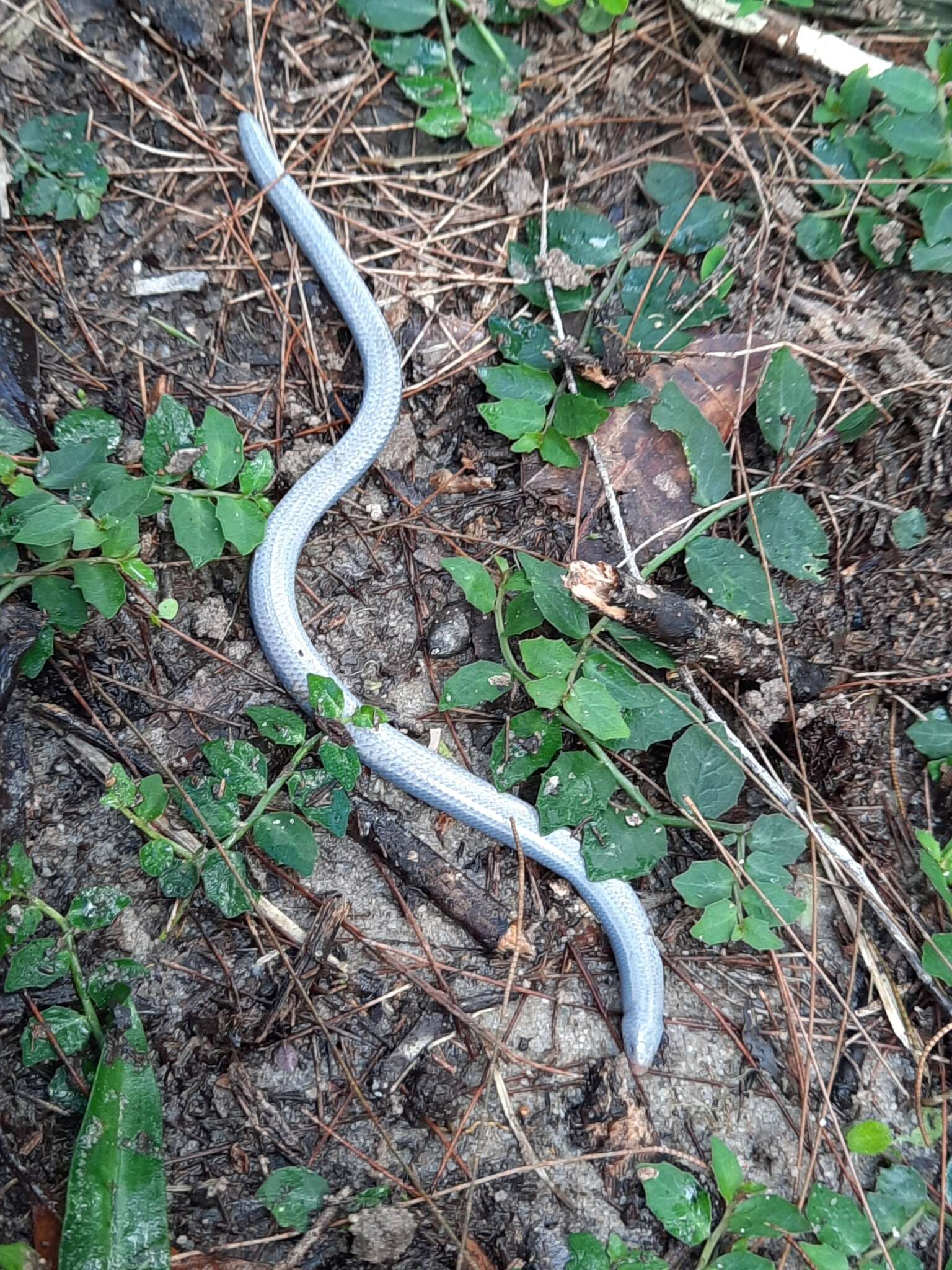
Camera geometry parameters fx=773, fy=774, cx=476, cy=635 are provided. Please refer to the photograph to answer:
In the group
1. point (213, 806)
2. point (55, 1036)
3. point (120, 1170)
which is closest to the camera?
point (120, 1170)

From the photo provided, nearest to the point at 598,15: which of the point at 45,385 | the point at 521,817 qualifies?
the point at 45,385

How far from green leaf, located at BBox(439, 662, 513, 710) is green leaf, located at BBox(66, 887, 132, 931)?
117 cm

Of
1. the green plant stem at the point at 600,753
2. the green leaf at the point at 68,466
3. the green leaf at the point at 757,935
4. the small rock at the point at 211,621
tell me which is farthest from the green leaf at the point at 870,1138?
the green leaf at the point at 68,466

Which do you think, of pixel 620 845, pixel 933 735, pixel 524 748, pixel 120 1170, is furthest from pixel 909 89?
pixel 120 1170

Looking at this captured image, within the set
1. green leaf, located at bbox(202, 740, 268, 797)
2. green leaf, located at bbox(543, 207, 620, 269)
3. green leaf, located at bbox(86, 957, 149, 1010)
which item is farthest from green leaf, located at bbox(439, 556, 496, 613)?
green leaf, located at bbox(86, 957, 149, 1010)

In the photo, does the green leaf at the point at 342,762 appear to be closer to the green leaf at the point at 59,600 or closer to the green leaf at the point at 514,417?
the green leaf at the point at 59,600

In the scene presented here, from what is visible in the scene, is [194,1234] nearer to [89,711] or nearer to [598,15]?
[89,711]

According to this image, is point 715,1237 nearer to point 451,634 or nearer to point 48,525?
point 451,634

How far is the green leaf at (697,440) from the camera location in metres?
2.71

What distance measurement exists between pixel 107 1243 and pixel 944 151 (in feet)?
14.1

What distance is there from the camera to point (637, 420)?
2812mm

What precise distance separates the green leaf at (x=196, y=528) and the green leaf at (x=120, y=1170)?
1384 mm

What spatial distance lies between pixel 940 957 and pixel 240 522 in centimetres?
276

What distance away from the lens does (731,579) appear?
2680mm
